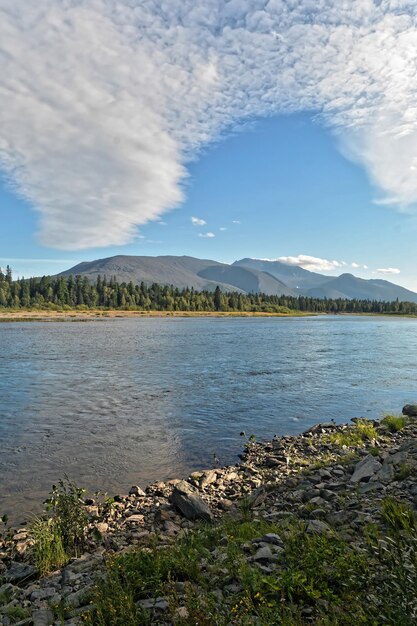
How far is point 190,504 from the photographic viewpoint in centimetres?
1286

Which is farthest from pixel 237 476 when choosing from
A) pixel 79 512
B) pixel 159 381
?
pixel 159 381

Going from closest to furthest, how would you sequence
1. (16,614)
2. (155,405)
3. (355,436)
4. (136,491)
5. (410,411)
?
1. (16,614)
2. (136,491)
3. (355,436)
4. (410,411)
5. (155,405)

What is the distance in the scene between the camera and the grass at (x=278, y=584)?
219 inches

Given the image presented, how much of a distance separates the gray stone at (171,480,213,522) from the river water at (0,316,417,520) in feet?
10.5

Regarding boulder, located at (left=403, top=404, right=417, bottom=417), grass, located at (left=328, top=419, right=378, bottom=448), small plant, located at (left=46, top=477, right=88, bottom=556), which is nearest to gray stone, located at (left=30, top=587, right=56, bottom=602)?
small plant, located at (left=46, top=477, right=88, bottom=556)

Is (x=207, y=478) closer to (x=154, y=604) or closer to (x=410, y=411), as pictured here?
(x=154, y=604)

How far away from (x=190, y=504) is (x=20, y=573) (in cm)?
503

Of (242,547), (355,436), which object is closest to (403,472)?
(242,547)

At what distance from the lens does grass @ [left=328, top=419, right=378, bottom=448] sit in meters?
19.7

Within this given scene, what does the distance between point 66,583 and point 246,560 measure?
384 centimetres

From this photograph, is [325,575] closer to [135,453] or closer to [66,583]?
[66,583]

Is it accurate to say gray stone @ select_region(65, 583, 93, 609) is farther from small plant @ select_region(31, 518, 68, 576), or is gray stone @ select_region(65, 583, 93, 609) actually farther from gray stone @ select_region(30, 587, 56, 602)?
small plant @ select_region(31, 518, 68, 576)

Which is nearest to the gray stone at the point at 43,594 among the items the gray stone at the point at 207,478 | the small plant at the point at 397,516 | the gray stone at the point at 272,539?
the gray stone at the point at 272,539

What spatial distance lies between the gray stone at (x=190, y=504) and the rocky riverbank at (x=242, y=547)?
0.12 ft
